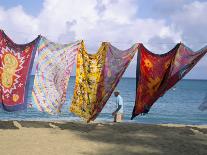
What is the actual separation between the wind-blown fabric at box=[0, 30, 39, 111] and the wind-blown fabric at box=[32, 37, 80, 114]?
38cm

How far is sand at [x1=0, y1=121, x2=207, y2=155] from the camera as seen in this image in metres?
10.2

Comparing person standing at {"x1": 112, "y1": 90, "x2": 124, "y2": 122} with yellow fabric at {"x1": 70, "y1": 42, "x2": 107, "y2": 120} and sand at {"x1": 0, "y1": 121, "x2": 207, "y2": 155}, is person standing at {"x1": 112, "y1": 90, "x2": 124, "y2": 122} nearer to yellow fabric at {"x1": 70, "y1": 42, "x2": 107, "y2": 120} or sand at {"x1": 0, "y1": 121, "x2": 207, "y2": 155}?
sand at {"x1": 0, "y1": 121, "x2": 207, "y2": 155}

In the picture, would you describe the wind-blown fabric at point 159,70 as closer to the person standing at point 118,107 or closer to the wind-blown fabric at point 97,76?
the wind-blown fabric at point 97,76

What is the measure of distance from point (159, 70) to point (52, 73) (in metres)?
3.39

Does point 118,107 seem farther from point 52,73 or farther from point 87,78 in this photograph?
point 52,73

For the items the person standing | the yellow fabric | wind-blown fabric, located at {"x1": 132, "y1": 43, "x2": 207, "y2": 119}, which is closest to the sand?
the person standing

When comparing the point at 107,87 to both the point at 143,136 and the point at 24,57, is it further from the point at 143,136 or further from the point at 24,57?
the point at 24,57

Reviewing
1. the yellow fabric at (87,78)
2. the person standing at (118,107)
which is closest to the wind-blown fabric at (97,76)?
the yellow fabric at (87,78)

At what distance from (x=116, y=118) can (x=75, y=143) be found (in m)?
4.69

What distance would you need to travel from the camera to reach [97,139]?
1170 centimetres

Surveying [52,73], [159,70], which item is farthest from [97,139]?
[159,70]

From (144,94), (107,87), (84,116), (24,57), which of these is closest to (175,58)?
(144,94)

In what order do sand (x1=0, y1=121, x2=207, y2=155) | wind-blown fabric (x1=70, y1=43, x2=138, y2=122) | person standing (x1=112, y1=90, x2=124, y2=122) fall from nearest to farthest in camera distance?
sand (x1=0, y1=121, x2=207, y2=155)
wind-blown fabric (x1=70, y1=43, x2=138, y2=122)
person standing (x1=112, y1=90, x2=124, y2=122)

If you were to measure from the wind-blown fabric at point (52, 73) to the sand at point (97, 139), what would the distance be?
3.24ft
